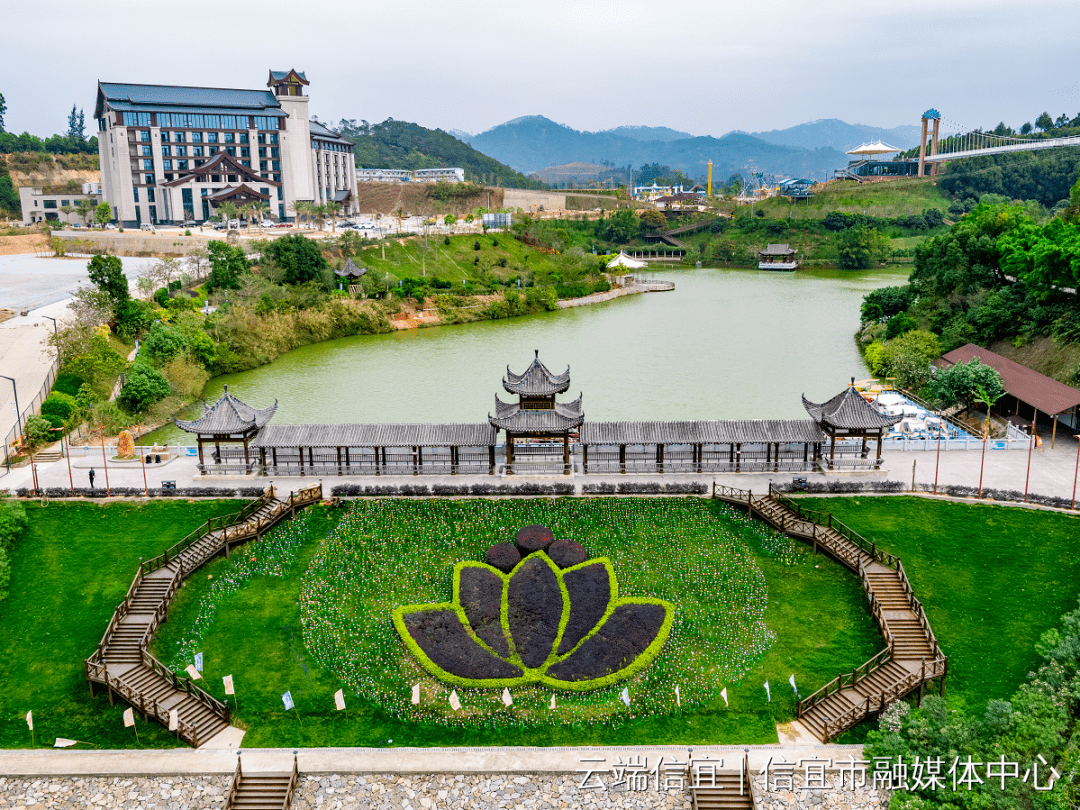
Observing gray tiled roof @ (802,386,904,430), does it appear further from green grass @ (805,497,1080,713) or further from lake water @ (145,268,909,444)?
lake water @ (145,268,909,444)

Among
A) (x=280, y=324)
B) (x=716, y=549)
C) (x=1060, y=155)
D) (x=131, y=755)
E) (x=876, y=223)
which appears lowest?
(x=131, y=755)

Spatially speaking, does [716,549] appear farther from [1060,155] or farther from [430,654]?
[1060,155]

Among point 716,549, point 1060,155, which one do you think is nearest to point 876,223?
point 1060,155

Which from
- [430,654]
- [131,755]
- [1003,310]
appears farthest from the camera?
[1003,310]

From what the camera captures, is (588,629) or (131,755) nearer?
(131,755)

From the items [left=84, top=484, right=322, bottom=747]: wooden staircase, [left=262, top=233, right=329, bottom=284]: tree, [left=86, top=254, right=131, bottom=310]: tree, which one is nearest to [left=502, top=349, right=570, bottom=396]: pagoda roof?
[left=84, top=484, right=322, bottom=747]: wooden staircase

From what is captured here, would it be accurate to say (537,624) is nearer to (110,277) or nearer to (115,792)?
(115,792)
